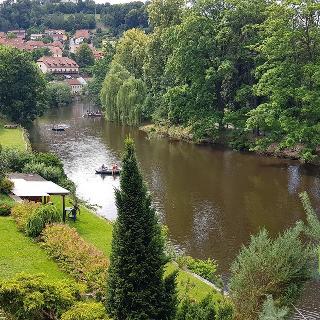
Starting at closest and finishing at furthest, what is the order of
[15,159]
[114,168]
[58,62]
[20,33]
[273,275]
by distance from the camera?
[273,275] → [15,159] → [114,168] → [58,62] → [20,33]

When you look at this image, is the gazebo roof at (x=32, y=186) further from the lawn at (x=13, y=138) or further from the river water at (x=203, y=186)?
the lawn at (x=13, y=138)

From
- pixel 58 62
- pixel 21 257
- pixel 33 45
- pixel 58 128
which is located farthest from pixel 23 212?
pixel 33 45

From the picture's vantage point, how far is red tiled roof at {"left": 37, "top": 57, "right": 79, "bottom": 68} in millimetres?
127625

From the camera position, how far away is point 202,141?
186ft

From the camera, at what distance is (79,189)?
3759 cm

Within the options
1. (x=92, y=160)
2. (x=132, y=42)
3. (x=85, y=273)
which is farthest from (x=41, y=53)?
(x=85, y=273)

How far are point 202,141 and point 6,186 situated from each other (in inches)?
1209

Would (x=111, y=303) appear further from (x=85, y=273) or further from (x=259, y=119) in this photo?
(x=259, y=119)

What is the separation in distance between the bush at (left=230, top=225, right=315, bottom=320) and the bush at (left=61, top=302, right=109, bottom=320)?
4757 mm

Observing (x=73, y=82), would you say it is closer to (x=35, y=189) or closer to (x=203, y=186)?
(x=203, y=186)

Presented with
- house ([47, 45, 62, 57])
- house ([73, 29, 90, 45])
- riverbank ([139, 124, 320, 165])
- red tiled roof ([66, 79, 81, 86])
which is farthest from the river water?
house ([73, 29, 90, 45])

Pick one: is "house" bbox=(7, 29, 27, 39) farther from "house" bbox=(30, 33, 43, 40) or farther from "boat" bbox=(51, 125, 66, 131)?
"boat" bbox=(51, 125, 66, 131)

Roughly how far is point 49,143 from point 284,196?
94.3 feet

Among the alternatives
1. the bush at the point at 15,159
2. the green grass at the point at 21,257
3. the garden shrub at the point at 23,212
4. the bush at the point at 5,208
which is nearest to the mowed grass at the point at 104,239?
the garden shrub at the point at 23,212
